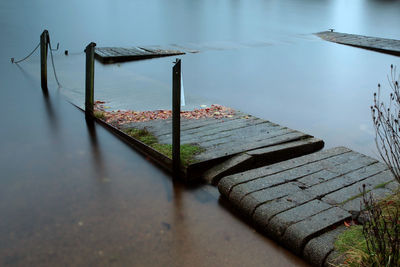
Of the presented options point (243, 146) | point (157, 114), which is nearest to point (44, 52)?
point (157, 114)

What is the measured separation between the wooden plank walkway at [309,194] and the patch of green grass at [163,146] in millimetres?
543

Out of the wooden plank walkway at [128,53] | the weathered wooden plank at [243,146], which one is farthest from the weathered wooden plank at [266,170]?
the wooden plank walkway at [128,53]

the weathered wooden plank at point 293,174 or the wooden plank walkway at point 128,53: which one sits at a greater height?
the wooden plank walkway at point 128,53

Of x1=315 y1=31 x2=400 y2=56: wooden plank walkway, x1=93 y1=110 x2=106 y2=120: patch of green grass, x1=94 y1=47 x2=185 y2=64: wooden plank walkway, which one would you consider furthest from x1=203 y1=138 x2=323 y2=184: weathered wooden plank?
x1=315 y1=31 x2=400 y2=56: wooden plank walkway

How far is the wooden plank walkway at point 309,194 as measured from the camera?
3.03 m

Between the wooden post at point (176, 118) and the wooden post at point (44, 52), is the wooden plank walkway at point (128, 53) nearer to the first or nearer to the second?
the wooden post at point (44, 52)

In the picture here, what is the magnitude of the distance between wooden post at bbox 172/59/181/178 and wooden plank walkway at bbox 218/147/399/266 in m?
0.53

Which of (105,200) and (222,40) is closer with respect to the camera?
(105,200)

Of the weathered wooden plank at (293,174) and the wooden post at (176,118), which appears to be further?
the wooden post at (176,118)

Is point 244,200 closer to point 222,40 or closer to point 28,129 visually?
point 28,129

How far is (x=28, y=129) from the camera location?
5648 millimetres

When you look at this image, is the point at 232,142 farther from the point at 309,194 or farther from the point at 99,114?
the point at 99,114

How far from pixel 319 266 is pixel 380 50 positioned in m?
9.73

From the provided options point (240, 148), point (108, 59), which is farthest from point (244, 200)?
point (108, 59)
